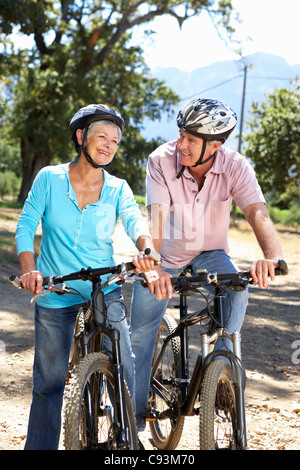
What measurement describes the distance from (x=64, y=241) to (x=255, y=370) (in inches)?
152

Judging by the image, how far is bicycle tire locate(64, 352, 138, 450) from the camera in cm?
265

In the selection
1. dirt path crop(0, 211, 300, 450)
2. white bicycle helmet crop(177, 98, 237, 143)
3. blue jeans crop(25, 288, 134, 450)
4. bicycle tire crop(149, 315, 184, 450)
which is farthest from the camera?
dirt path crop(0, 211, 300, 450)

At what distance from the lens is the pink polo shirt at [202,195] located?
381cm

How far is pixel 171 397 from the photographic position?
397 centimetres

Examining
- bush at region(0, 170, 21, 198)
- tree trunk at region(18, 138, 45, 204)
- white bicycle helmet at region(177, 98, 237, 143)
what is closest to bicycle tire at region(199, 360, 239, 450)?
white bicycle helmet at region(177, 98, 237, 143)

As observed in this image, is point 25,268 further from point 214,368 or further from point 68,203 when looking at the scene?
point 214,368

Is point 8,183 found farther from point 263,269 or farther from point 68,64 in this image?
point 263,269

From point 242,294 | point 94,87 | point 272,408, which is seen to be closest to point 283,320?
point 272,408

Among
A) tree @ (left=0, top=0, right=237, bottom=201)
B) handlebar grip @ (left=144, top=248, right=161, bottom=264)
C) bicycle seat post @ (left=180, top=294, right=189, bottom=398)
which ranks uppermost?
tree @ (left=0, top=0, right=237, bottom=201)

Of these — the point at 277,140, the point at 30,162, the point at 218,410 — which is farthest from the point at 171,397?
the point at 277,140

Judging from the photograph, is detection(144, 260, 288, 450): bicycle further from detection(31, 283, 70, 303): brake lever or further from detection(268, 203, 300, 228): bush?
detection(268, 203, 300, 228): bush

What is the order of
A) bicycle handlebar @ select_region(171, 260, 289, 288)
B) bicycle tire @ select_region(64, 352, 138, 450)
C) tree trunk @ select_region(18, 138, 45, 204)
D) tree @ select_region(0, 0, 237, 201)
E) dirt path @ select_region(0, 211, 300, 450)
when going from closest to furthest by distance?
bicycle tire @ select_region(64, 352, 138, 450), bicycle handlebar @ select_region(171, 260, 289, 288), dirt path @ select_region(0, 211, 300, 450), tree @ select_region(0, 0, 237, 201), tree trunk @ select_region(18, 138, 45, 204)

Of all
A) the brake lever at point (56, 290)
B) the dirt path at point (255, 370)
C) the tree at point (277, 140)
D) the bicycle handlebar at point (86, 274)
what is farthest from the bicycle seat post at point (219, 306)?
the tree at point (277, 140)

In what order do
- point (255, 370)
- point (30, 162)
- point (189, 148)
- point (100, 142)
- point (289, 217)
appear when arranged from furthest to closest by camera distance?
point (289, 217) → point (30, 162) → point (255, 370) → point (189, 148) → point (100, 142)
